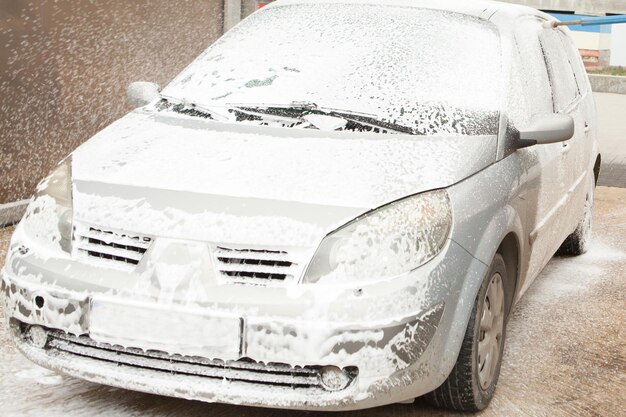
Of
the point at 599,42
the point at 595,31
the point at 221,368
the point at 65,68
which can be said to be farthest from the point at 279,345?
the point at 599,42

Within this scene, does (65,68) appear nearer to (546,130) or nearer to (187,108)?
(187,108)

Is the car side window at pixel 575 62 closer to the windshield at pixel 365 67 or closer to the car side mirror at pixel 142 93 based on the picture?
the windshield at pixel 365 67

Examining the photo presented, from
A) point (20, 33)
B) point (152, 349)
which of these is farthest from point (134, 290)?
point (20, 33)

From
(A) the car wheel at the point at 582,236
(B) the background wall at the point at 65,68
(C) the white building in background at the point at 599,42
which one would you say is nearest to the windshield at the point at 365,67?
(A) the car wheel at the point at 582,236

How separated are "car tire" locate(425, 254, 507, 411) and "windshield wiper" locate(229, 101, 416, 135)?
64 cm

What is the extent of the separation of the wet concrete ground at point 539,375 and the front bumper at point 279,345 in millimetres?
434

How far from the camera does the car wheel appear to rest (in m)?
6.82

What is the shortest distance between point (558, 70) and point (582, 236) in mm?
1507

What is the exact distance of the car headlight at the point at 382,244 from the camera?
134 inches

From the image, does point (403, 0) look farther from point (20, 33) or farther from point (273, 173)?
point (20, 33)

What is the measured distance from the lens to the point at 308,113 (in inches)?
168

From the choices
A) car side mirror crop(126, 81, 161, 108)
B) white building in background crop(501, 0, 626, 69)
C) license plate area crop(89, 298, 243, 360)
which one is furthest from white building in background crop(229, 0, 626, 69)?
license plate area crop(89, 298, 243, 360)

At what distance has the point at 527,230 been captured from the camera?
4512 mm

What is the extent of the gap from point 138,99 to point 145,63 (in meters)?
4.25
